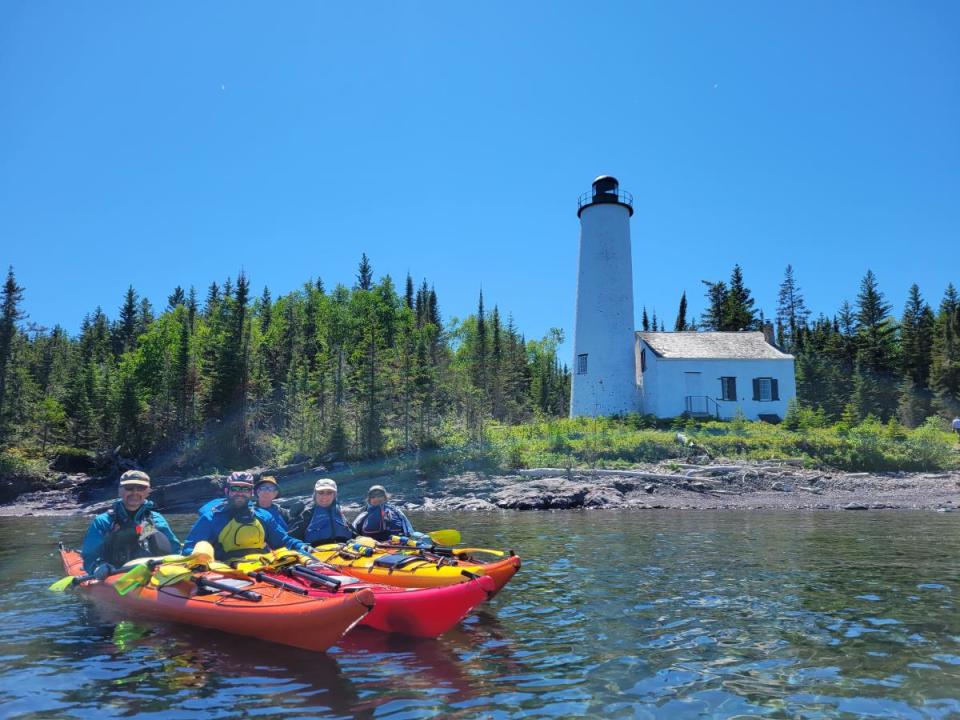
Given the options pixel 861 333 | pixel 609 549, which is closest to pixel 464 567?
pixel 609 549

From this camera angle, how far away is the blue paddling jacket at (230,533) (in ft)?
32.9

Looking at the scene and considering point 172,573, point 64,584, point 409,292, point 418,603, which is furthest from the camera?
point 409,292

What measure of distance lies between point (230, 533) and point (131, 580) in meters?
1.61

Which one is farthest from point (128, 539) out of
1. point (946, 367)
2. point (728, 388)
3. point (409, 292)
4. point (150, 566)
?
point (409, 292)

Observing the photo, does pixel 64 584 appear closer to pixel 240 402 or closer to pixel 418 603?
pixel 418 603

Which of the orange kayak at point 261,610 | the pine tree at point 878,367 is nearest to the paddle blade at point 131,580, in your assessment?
the orange kayak at point 261,610

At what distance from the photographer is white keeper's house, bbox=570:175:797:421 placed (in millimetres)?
37781

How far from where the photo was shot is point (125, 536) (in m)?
10.3

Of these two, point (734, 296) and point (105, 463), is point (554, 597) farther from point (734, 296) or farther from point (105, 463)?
point (734, 296)

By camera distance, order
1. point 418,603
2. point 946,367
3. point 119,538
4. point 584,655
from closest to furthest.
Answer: point 584,655 → point 418,603 → point 119,538 → point 946,367

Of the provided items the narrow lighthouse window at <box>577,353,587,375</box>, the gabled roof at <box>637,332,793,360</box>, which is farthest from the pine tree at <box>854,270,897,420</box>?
the narrow lighthouse window at <box>577,353,587,375</box>

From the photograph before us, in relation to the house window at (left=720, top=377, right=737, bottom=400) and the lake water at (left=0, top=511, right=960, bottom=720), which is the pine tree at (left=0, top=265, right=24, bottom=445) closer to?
the lake water at (left=0, top=511, right=960, bottom=720)

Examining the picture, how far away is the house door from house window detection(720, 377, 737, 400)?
116 cm

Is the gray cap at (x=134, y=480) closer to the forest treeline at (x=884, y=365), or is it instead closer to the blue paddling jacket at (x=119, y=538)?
the blue paddling jacket at (x=119, y=538)
